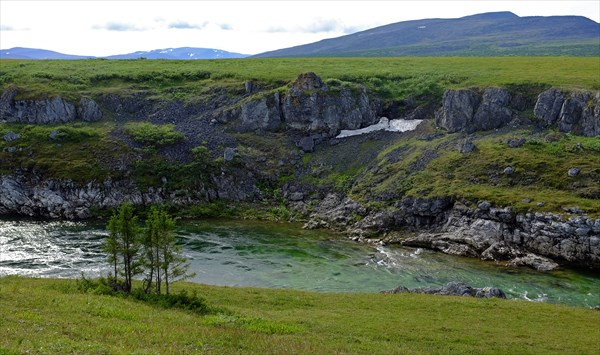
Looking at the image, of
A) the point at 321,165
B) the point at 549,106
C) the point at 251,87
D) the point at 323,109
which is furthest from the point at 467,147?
the point at 251,87

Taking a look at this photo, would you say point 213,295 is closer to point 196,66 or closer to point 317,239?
point 317,239

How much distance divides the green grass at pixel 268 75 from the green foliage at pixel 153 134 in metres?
14.9

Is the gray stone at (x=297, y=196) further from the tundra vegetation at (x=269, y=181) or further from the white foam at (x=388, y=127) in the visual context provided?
the white foam at (x=388, y=127)

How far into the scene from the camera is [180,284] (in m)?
48.8

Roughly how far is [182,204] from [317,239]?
24.2m

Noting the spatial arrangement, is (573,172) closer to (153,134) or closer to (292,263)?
(292,263)

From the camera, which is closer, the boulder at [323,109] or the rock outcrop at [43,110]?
the rock outcrop at [43,110]

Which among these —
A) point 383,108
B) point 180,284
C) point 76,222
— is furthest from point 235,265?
point 383,108

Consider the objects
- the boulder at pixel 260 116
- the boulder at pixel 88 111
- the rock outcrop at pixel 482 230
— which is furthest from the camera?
the boulder at pixel 260 116

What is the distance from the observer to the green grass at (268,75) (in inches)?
4108

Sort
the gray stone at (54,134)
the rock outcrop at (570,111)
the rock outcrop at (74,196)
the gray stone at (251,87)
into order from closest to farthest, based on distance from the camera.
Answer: the rock outcrop at (74,196), the rock outcrop at (570,111), the gray stone at (54,134), the gray stone at (251,87)

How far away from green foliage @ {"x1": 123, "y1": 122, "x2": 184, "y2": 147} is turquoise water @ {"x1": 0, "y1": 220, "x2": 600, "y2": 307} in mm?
22351

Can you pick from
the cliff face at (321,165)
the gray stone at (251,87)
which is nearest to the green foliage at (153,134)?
the cliff face at (321,165)

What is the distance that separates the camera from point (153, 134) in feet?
305
